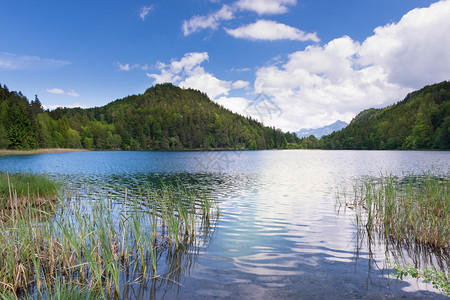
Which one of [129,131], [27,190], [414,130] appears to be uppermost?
[129,131]

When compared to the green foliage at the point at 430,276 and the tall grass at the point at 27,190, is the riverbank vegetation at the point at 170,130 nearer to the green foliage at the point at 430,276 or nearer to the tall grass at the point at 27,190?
the tall grass at the point at 27,190

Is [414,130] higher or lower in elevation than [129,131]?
lower

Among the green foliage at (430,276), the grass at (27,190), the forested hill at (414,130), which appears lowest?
the green foliage at (430,276)

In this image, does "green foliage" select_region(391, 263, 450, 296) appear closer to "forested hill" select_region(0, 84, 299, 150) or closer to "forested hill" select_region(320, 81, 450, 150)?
"forested hill" select_region(0, 84, 299, 150)

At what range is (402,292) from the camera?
5.92 m

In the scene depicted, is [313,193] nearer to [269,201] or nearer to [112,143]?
[269,201]

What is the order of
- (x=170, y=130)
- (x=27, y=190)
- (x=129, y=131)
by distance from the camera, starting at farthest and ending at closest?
(x=170, y=130) < (x=129, y=131) < (x=27, y=190)

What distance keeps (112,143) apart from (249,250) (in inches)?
6311

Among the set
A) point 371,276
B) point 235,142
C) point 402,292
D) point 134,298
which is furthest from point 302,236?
point 235,142

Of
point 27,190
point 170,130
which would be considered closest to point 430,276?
point 27,190

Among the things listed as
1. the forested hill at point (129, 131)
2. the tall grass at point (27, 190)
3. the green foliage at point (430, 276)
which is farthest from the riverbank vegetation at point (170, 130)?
the green foliage at point (430, 276)

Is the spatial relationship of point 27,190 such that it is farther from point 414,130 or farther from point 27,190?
point 414,130

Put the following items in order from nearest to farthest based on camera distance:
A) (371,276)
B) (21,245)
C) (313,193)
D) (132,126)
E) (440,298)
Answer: (440,298), (21,245), (371,276), (313,193), (132,126)

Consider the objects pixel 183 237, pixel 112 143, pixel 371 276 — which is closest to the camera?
pixel 371 276
